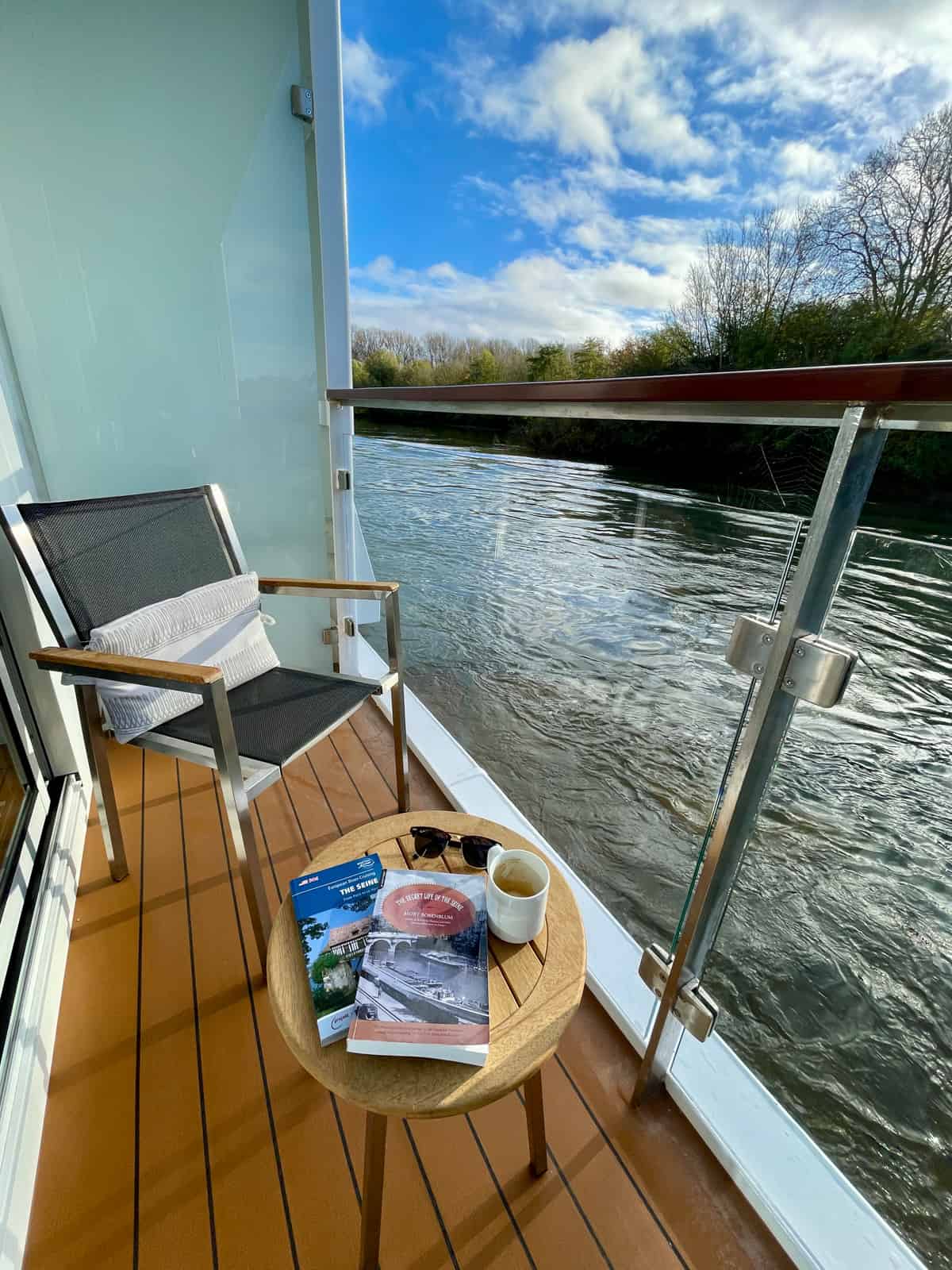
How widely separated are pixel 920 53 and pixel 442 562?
46.9ft

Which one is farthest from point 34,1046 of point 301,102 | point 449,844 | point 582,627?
point 582,627

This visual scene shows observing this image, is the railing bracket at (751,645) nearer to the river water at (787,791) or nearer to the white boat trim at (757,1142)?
the river water at (787,791)

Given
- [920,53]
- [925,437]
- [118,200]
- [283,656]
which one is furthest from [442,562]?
[920,53]

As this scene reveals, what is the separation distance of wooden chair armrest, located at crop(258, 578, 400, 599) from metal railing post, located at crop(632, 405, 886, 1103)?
90 cm

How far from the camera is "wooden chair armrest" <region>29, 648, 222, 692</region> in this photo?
944 millimetres

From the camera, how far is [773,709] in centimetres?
67

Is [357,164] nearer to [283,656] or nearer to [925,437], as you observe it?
Result: [283,656]

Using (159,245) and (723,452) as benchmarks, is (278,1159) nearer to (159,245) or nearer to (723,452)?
(723,452)

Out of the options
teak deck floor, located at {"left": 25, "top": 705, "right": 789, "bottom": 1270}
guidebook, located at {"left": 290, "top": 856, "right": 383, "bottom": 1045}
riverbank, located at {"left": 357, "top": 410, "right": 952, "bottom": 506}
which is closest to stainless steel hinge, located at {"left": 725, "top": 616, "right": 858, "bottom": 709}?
riverbank, located at {"left": 357, "top": 410, "right": 952, "bottom": 506}

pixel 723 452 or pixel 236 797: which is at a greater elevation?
pixel 723 452

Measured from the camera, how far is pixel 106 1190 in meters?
0.79

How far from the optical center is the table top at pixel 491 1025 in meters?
0.54

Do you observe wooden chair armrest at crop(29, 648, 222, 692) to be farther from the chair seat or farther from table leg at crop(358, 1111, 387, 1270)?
table leg at crop(358, 1111, 387, 1270)

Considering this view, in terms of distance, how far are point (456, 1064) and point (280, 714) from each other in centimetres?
81
